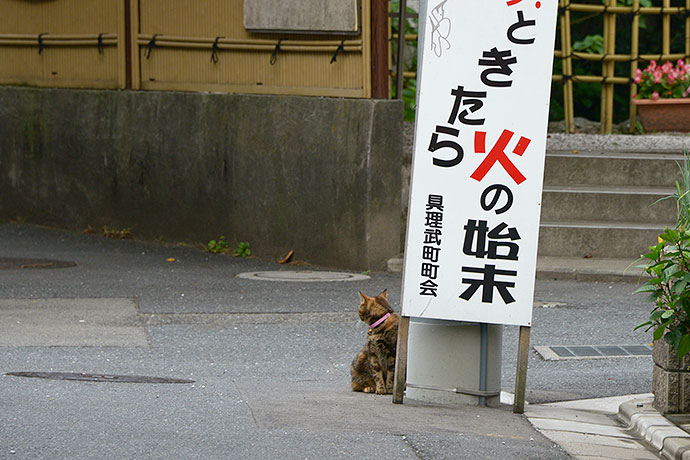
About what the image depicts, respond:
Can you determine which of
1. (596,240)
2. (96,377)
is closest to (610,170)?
(596,240)

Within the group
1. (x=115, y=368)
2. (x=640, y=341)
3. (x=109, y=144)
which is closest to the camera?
(x=115, y=368)

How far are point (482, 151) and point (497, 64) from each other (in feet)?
1.49

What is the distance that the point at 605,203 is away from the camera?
11562mm

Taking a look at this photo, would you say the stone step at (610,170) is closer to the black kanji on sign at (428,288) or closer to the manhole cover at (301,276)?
the manhole cover at (301,276)

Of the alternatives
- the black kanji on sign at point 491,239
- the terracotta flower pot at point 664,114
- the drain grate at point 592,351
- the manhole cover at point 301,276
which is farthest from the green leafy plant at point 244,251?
the black kanji on sign at point 491,239

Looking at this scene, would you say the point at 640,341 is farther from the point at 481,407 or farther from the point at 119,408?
the point at 119,408

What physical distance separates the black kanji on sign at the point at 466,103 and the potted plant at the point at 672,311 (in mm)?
1088

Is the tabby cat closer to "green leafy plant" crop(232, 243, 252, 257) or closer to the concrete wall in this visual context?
the concrete wall

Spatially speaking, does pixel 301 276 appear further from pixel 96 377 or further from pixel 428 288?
pixel 428 288

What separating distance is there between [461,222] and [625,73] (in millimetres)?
10554

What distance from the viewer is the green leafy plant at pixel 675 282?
5414 millimetres

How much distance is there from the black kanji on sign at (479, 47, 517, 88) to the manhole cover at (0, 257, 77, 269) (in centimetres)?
631

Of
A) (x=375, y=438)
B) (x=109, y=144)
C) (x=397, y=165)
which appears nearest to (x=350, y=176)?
(x=397, y=165)

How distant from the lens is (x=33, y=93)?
547 inches
